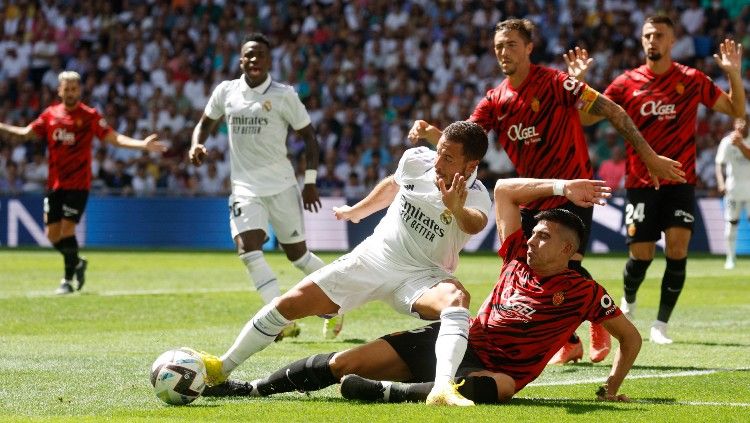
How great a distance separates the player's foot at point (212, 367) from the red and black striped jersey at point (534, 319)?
4.68 ft

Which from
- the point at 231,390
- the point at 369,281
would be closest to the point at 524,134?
the point at 369,281

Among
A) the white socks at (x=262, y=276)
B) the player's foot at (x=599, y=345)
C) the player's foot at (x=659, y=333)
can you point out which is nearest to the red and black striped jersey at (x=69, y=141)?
the white socks at (x=262, y=276)

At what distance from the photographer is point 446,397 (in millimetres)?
7211

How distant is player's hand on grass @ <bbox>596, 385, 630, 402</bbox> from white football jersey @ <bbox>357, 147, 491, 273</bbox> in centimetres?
116

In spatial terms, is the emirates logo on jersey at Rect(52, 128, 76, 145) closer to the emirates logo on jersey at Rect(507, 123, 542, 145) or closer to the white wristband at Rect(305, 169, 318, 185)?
the white wristband at Rect(305, 169, 318, 185)

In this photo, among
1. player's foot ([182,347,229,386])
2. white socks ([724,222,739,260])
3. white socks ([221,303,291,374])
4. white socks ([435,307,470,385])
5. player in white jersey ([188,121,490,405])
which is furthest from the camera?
white socks ([724,222,739,260])

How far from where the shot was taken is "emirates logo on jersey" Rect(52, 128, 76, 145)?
17.6 metres

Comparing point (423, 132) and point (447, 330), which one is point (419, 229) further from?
point (423, 132)

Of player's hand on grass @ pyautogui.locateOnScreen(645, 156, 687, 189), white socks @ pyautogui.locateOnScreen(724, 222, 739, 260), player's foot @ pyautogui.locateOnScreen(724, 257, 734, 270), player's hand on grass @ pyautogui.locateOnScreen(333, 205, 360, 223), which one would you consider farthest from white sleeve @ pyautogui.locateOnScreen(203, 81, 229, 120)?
white socks @ pyautogui.locateOnScreen(724, 222, 739, 260)

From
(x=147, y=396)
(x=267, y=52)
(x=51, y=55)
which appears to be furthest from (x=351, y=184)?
(x=147, y=396)

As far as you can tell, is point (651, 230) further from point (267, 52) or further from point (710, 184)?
point (710, 184)

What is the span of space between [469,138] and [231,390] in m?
1.99

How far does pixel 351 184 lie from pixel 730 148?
24.6 feet

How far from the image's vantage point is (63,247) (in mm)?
17422
